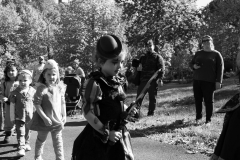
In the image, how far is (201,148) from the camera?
5.27 metres

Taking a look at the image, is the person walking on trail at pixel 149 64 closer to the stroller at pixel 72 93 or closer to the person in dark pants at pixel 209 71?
the person in dark pants at pixel 209 71

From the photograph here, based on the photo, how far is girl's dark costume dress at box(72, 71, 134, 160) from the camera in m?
2.78

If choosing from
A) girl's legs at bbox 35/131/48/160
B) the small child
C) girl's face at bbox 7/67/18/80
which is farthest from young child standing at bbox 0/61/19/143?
girl's legs at bbox 35/131/48/160

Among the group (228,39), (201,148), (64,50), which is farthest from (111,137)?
(64,50)

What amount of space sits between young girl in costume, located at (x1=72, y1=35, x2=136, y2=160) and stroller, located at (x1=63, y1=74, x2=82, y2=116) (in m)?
7.58

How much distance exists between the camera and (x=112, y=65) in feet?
9.21

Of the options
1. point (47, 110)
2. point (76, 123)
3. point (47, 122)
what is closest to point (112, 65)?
point (47, 122)

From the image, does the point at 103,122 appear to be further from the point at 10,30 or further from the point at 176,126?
the point at 10,30

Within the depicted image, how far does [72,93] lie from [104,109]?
789cm

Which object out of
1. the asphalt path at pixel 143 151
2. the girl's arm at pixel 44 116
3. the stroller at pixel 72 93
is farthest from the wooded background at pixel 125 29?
the girl's arm at pixel 44 116

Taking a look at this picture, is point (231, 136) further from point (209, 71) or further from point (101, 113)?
point (209, 71)

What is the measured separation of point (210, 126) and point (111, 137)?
4.40m

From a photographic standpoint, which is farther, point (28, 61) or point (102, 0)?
point (28, 61)

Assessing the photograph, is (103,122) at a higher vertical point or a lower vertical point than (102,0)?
lower
